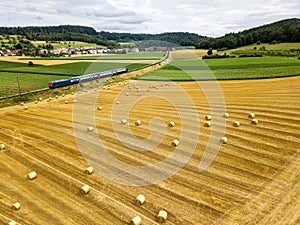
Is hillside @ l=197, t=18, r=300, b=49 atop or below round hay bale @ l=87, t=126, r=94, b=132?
atop

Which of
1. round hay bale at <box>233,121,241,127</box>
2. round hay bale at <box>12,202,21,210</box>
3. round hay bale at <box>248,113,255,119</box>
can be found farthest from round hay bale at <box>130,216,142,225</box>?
round hay bale at <box>248,113,255,119</box>

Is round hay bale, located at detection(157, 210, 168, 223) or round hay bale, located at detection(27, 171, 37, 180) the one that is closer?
round hay bale, located at detection(157, 210, 168, 223)

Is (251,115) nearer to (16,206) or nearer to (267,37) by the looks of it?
(16,206)

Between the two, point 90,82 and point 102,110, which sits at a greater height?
point 102,110

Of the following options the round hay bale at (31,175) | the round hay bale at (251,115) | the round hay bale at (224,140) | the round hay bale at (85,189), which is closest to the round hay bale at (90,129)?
the round hay bale at (31,175)

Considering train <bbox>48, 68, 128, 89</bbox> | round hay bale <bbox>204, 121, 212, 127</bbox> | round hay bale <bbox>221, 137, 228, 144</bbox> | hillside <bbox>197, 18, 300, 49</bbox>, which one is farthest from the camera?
hillside <bbox>197, 18, 300, 49</bbox>

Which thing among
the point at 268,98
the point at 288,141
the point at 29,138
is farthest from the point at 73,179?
the point at 268,98

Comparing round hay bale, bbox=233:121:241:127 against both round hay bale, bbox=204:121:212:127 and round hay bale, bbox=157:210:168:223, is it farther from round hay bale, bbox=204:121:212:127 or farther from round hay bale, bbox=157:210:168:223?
round hay bale, bbox=157:210:168:223

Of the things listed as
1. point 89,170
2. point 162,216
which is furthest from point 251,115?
point 89,170

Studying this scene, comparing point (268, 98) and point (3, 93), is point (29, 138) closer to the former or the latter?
point (268, 98)
